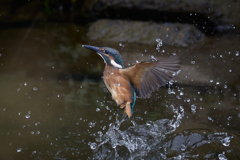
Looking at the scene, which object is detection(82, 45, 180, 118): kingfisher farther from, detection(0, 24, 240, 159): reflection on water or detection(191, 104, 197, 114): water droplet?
detection(191, 104, 197, 114): water droplet

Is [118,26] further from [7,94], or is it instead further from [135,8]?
[7,94]

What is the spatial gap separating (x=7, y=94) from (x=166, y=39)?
2382 mm

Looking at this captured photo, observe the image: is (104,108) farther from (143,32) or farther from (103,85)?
(143,32)

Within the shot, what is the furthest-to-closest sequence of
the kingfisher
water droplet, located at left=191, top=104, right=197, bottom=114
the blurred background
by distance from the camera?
water droplet, located at left=191, top=104, right=197, bottom=114 < the blurred background < the kingfisher

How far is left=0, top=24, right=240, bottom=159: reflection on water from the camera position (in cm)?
284

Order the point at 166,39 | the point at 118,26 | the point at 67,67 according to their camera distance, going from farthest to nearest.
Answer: the point at 118,26
the point at 166,39
the point at 67,67

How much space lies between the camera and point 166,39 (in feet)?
15.6

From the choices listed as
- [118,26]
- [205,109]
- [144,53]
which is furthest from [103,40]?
[205,109]

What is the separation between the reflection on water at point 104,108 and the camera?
9.32 feet

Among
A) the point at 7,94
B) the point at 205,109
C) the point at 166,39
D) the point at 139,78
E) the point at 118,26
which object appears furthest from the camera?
the point at 118,26

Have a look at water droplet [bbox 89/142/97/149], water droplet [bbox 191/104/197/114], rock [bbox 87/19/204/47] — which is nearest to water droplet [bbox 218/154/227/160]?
water droplet [bbox 191/104/197/114]

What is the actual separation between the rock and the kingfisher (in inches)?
81.2

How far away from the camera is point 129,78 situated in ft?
9.11

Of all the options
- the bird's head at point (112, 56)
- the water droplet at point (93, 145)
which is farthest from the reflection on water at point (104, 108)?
the bird's head at point (112, 56)
